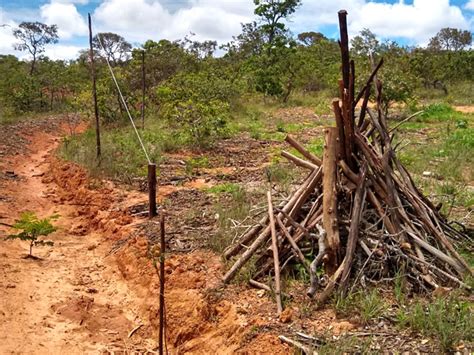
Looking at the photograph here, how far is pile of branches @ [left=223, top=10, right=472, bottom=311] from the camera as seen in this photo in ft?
12.4

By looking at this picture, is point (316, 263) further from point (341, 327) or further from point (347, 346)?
point (347, 346)

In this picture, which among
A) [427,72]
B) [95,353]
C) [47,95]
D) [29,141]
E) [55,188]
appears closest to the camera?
[95,353]

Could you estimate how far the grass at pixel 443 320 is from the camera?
3.07 metres

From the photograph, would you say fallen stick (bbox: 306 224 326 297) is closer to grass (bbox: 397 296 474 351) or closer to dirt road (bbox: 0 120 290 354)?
dirt road (bbox: 0 120 290 354)

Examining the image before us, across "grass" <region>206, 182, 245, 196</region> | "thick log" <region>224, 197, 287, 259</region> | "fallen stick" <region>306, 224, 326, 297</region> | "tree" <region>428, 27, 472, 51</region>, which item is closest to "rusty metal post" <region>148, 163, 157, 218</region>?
"grass" <region>206, 182, 245, 196</region>

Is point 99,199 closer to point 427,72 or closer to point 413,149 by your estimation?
point 413,149

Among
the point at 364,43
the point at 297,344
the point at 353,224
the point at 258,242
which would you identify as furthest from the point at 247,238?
the point at 364,43

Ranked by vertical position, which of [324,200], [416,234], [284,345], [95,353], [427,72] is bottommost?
[95,353]

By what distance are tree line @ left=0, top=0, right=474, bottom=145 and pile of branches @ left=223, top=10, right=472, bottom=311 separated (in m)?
7.01

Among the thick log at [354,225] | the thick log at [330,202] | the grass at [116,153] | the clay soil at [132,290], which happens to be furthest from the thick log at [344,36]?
the grass at [116,153]

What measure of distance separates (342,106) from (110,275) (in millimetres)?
3258

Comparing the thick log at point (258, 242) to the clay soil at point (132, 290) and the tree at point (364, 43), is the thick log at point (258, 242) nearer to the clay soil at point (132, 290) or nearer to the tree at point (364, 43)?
the clay soil at point (132, 290)

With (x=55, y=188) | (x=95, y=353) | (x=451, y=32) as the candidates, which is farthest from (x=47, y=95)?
(x=451, y=32)

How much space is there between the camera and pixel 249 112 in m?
16.6
